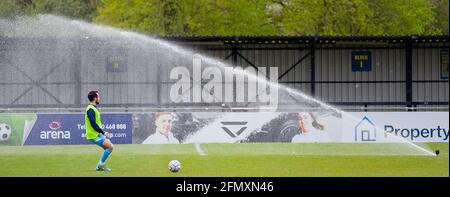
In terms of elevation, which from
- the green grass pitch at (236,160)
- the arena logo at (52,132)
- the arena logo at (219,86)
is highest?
the arena logo at (219,86)

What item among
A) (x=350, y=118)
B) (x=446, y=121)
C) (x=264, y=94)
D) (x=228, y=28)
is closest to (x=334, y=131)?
(x=350, y=118)


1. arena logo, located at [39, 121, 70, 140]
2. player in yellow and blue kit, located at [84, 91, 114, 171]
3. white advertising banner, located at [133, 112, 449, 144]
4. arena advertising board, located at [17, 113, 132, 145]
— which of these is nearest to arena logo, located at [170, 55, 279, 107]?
white advertising banner, located at [133, 112, 449, 144]

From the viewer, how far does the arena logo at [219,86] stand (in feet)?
148

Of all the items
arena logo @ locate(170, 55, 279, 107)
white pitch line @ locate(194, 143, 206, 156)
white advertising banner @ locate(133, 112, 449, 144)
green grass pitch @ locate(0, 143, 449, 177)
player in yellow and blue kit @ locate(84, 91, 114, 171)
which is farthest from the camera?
arena logo @ locate(170, 55, 279, 107)

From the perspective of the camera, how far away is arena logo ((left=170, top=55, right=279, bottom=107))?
45.1 metres

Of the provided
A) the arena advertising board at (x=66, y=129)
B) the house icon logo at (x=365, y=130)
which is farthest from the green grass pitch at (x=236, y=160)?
the house icon logo at (x=365, y=130)

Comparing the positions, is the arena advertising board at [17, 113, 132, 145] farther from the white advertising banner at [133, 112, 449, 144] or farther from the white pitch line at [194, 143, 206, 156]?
the white pitch line at [194, 143, 206, 156]

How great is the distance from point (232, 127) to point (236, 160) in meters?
7.23

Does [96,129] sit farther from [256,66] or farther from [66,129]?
[256,66]

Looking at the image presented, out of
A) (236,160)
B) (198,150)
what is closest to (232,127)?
(198,150)

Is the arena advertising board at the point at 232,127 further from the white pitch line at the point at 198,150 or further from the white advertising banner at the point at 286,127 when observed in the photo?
the white pitch line at the point at 198,150

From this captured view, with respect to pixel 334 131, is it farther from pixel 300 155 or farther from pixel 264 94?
pixel 264 94
